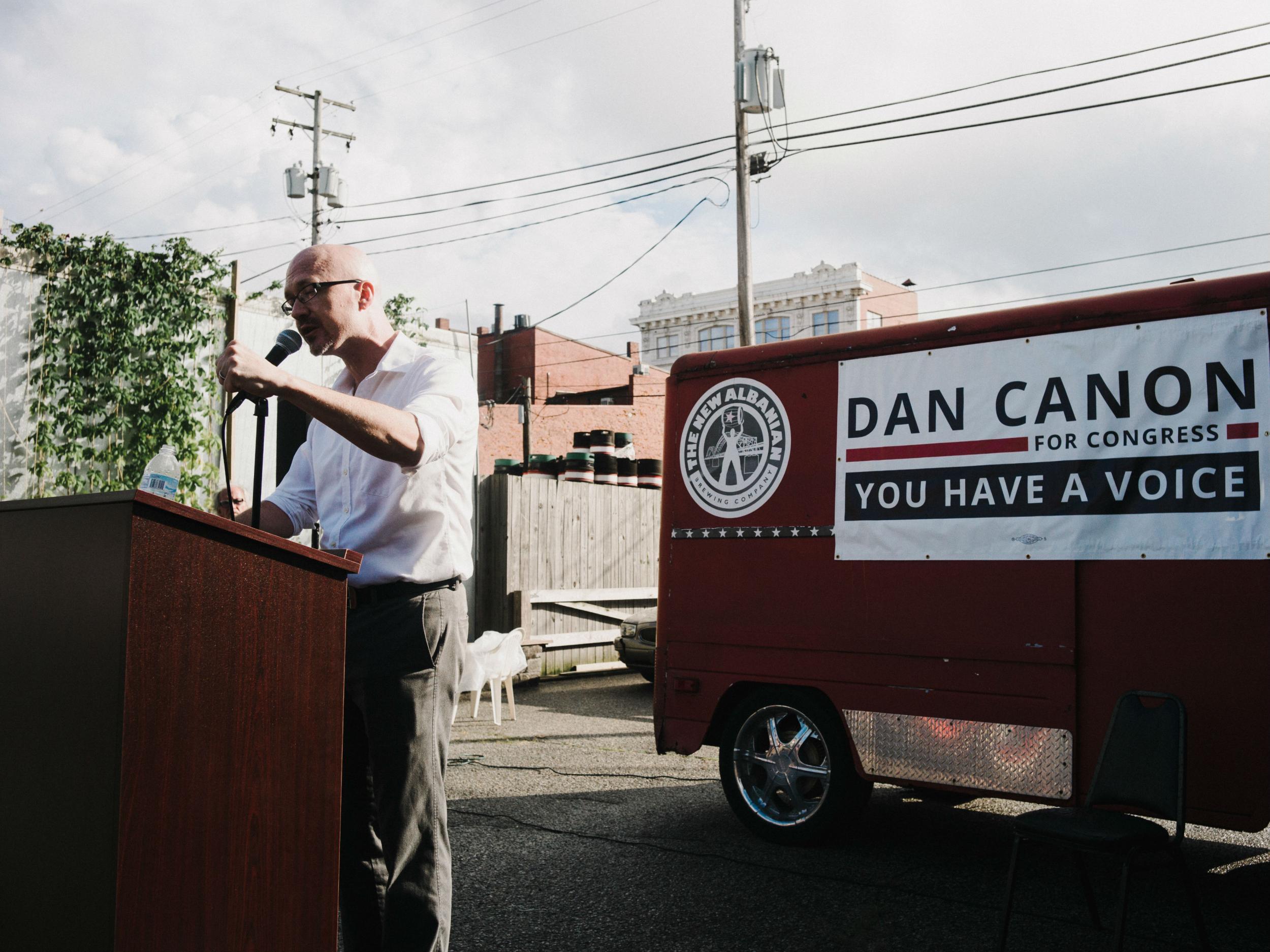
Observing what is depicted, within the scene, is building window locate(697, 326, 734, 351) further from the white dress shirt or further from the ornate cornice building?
the white dress shirt

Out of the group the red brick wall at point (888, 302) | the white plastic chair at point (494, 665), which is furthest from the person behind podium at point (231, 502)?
the red brick wall at point (888, 302)

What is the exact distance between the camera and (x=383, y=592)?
279cm

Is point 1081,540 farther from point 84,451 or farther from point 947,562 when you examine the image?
point 84,451

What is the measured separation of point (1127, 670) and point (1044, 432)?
1098 mm

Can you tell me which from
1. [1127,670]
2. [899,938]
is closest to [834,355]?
[1127,670]

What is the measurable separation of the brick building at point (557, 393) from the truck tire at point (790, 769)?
27.4m

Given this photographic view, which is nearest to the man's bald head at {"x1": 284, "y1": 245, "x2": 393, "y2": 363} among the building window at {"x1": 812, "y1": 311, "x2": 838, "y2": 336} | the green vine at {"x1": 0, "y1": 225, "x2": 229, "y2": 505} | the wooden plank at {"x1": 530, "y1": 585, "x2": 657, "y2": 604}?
the green vine at {"x1": 0, "y1": 225, "x2": 229, "y2": 505}

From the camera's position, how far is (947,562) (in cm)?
503

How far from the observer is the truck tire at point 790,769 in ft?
17.5

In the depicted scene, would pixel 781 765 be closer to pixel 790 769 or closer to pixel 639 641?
pixel 790 769

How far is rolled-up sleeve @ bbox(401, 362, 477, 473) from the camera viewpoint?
2.55m

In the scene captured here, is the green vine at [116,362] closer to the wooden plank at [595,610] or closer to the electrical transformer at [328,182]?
the wooden plank at [595,610]

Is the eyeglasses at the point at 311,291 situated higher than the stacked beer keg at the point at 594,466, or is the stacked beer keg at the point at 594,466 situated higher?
the stacked beer keg at the point at 594,466

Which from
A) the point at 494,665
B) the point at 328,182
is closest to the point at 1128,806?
the point at 494,665
